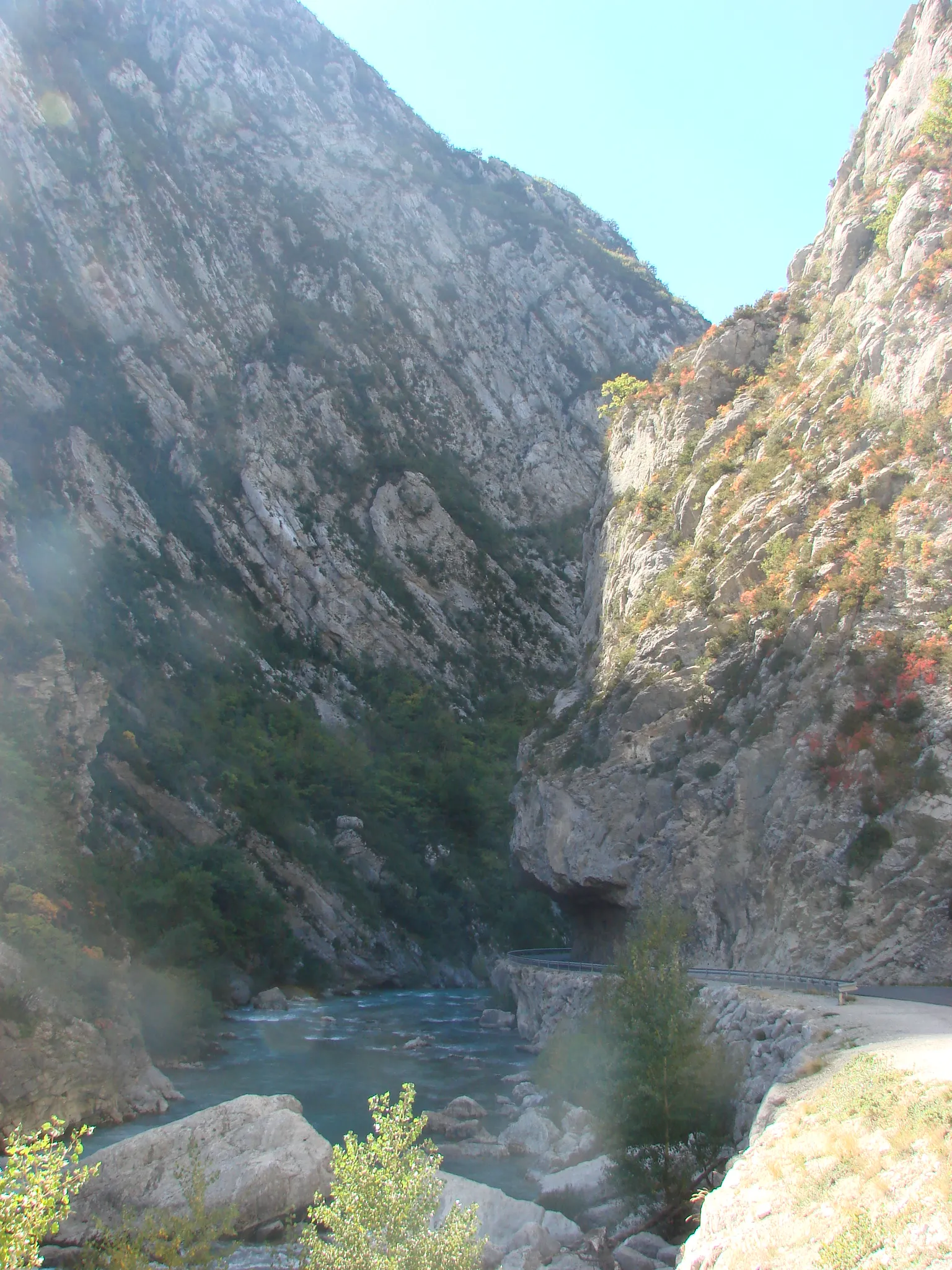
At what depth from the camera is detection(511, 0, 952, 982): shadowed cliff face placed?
19125 mm

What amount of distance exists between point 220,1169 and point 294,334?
66.5 m

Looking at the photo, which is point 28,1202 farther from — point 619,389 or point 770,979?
point 619,389

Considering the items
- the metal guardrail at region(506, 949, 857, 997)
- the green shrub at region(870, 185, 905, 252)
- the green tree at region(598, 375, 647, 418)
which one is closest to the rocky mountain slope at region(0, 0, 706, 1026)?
the green tree at region(598, 375, 647, 418)

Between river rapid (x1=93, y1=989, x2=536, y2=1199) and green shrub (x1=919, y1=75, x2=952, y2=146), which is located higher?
green shrub (x1=919, y1=75, x2=952, y2=146)

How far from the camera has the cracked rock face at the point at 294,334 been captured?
55875 millimetres

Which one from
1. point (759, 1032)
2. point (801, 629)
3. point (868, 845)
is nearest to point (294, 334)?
point (801, 629)

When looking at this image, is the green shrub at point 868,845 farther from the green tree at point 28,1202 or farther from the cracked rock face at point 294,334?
the cracked rock face at point 294,334

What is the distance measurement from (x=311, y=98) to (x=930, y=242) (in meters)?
80.5

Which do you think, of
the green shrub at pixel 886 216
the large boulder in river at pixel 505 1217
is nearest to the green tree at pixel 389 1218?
the large boulder in river at pixel 505 1217

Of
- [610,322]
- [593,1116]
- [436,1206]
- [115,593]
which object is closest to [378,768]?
[115,593]

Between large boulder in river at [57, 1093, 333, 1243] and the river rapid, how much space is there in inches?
134

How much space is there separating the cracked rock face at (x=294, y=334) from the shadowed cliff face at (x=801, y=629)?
31.1m

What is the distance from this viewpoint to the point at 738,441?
100 ft

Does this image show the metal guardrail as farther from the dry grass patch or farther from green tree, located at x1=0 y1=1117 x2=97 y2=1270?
green tree, located at x1=0 y1=1117 x2=97 y2=1270
